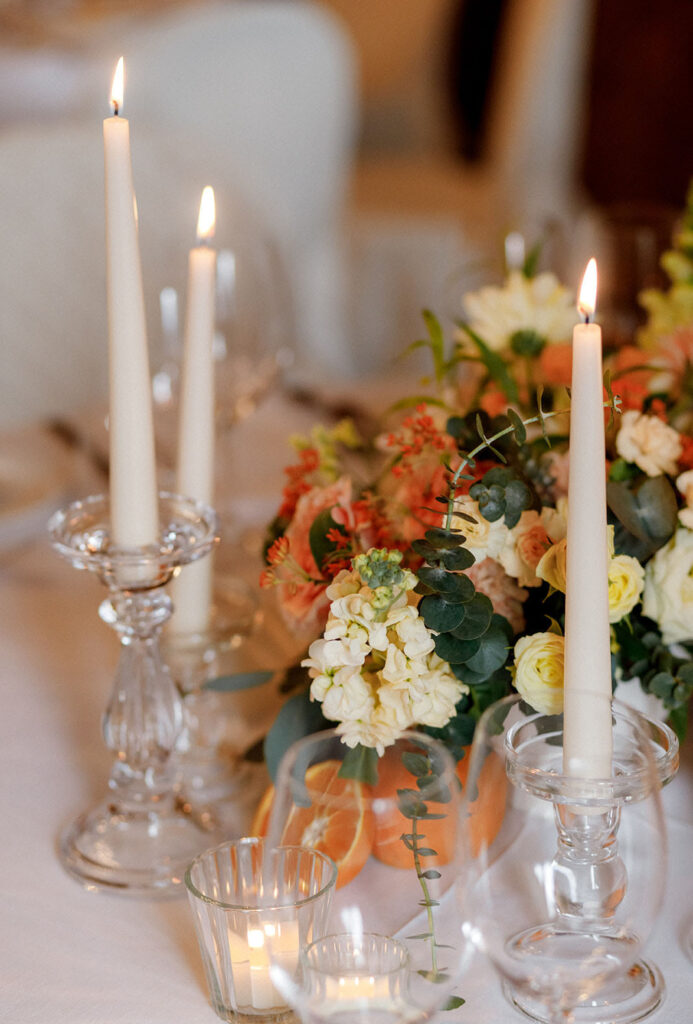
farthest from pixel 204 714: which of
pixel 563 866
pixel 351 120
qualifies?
pixel 351 120

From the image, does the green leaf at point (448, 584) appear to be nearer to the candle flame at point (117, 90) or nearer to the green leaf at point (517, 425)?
the green leaf at point (517, 425)

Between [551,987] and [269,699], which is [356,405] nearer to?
[269,699]

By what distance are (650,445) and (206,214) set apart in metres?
0.28

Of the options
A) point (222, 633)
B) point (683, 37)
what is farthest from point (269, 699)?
point (683, 37)

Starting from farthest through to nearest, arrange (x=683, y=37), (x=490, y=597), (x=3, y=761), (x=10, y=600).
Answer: (x=683, y=37) < (x=10, y=600) < (x=3, y=761) < (x=490, y=597)

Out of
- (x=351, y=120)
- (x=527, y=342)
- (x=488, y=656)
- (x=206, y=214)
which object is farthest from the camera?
(x=351, y=120)

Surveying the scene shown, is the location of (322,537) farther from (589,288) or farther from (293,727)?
(589,288)

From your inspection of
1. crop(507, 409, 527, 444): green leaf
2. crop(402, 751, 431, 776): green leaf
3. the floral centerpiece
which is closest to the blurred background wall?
the floral centerpiece

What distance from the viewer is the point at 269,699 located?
75cm

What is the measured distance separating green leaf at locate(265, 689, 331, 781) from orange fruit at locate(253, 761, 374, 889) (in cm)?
12

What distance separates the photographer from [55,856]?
0.62 metres

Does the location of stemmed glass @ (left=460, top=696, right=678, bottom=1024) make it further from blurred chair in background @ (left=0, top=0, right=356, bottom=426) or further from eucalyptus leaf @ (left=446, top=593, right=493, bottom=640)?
blurred chair in background @ (left=0, top=0, right=356, bottom=426)

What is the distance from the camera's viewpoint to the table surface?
1.69ft

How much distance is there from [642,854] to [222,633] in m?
0.33
